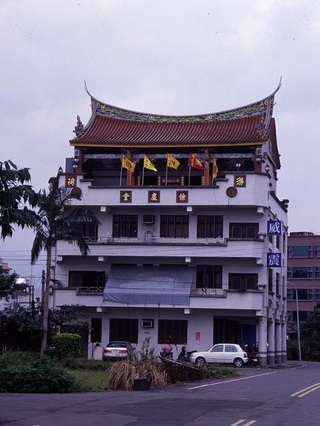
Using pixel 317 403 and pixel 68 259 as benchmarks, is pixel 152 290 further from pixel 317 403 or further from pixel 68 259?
pixel 317 403

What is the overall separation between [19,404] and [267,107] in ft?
133

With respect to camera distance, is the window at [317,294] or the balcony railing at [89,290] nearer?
the balcony railing at [89,290]

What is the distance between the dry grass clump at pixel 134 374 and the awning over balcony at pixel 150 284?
955 inches

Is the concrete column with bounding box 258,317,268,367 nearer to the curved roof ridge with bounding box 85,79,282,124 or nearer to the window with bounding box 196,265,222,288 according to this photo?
the window with bounding box 196,265,222,288

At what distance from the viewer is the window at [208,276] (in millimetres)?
53938

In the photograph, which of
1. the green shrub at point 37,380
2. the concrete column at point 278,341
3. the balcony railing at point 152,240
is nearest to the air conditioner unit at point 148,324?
the balcony railing at point 152,240

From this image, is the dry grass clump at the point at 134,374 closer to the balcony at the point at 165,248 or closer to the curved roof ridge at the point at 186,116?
the balcony at the point at 165,248

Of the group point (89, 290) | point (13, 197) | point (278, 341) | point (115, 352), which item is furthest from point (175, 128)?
point (13, 197)

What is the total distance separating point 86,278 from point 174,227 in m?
7.04

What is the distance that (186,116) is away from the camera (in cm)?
5872

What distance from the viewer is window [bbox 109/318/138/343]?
178 ft

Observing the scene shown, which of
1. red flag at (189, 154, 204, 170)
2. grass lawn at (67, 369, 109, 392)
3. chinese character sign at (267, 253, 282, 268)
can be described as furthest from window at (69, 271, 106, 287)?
grass lawn at (67, 369, 109, 392)

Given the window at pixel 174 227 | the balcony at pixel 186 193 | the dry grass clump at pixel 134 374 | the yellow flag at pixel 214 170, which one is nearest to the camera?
the dry grass clump at pixel 134 374

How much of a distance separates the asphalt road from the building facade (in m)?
66.7
